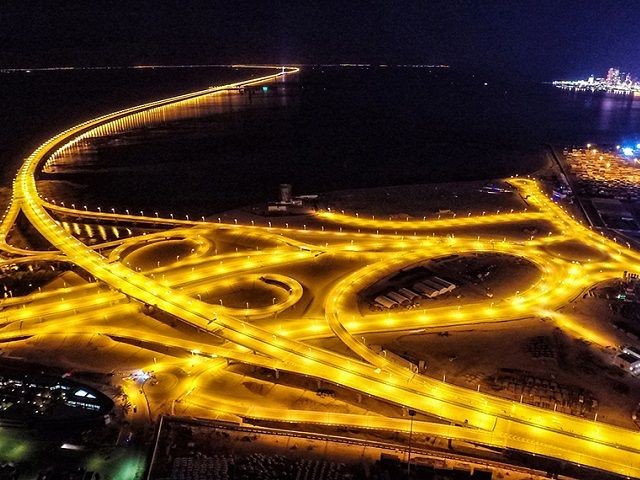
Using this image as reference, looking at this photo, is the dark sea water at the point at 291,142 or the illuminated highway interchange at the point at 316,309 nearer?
the illuminated highway interchange at the point at 316,309

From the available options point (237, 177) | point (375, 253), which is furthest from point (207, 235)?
point (237, 177)

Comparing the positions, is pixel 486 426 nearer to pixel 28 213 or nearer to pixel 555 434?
pixel 555 434

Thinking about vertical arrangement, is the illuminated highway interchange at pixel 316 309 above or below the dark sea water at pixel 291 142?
below

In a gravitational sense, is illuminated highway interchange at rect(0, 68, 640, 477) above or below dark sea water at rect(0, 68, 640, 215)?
below

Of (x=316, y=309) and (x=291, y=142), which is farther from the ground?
(x=291, y=142)

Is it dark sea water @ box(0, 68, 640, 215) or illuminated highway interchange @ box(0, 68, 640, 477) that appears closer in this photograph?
illuminated highway interchange @ box(0, 68, 640, 477)
